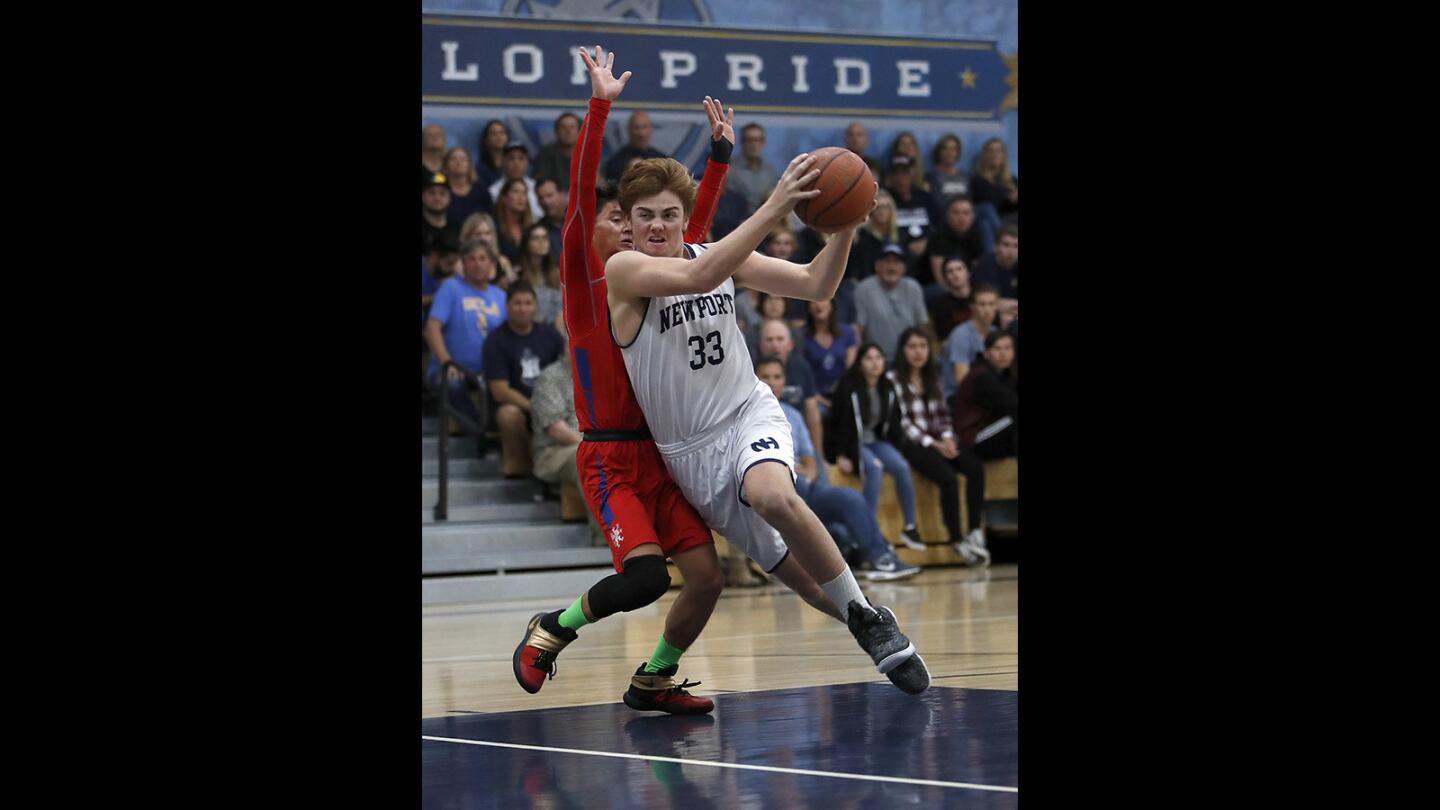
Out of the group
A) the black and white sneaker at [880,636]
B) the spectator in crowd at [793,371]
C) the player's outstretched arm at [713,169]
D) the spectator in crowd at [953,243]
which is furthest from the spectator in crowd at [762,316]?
the black and white sneaker at [880,636]

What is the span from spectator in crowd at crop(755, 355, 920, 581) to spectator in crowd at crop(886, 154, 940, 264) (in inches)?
123

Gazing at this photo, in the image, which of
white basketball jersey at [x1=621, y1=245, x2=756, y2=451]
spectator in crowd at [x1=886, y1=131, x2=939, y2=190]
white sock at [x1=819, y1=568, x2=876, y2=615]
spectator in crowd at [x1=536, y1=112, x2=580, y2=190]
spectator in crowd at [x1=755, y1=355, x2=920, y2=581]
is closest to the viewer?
white sock at [x1=819, y1=568, x2=876, y2=615]

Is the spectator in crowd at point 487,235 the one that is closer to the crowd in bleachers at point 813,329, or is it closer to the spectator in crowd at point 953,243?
the crowd in bleachers at point 813,329

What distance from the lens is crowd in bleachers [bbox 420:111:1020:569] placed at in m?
11.4

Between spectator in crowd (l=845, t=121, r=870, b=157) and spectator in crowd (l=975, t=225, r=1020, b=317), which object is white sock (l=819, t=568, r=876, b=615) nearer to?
spectator in crowd (l=975, t=225, r=1020, b=317)

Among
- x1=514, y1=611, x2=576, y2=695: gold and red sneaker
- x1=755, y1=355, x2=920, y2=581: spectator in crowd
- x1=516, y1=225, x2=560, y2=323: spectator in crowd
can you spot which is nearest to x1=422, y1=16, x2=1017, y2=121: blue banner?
x1=516, y1=225, x2=560, y2=323: spectator in crowd

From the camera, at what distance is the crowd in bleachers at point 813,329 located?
1136 cm

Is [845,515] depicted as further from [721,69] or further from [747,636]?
[721,69]

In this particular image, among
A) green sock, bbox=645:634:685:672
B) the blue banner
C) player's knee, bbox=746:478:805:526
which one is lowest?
green sock, bbox=645:634:685:672

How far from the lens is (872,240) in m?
13.4

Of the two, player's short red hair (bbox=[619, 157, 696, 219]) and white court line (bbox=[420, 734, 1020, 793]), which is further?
player's short red hair (bbox=[619, 157, 696, 219])

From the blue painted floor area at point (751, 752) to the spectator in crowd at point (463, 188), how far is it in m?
7.00
